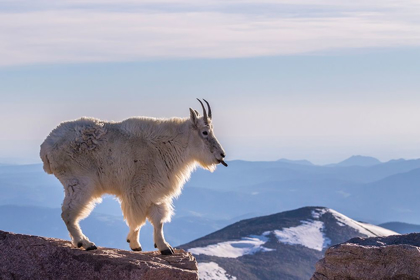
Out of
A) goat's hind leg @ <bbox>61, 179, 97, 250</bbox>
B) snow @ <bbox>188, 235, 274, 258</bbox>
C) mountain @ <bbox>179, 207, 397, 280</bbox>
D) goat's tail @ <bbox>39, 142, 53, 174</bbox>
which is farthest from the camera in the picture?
snow @ <bbox>188, 235, 274, 258</bbox>

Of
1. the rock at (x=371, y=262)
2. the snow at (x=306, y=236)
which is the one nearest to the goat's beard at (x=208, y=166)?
the rock at (x=371, y=262)

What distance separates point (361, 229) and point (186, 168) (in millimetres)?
39435

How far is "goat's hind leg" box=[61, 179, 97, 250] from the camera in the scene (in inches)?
461

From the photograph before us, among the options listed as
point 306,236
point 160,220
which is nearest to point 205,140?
point 160,220

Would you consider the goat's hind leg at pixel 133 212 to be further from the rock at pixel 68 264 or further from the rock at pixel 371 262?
the rock at pixel 371 262

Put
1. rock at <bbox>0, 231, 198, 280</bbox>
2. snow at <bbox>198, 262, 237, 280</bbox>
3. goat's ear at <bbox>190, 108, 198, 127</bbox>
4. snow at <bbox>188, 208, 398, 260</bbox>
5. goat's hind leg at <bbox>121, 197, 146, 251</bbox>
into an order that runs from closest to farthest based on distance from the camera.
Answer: rock at <bbox>0, 231, 198, 280</bbox>, goat's hind leg at <bbox>121, 197, 146, 251</bbox>, goat's ear at <bbox>190, 108, 198, 127</bbox>, snow at <bbox>198, 262, 237, 280</bbox>, snow at <bbox>188, 208, 398, 260</bbox>

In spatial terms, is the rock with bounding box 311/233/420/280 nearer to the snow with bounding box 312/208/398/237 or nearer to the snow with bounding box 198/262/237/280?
the snow with bounding box 198/262/237/280

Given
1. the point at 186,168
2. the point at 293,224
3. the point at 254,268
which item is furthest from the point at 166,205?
the point at 293,224

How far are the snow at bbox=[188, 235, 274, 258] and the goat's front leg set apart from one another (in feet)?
99.5

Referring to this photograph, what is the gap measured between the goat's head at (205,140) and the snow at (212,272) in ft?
80.6

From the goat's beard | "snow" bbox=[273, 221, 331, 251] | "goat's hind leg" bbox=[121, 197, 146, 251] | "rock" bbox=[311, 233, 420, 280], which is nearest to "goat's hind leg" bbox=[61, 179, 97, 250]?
"goat's hind leg" bbox=[121, 197, 146, 251]

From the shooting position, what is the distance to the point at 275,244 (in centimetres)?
4656

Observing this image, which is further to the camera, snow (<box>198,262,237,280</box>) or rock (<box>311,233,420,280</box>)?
snow (<box>198,262,237,280</box>)

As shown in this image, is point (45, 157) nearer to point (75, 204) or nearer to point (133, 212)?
point (75, 204)
